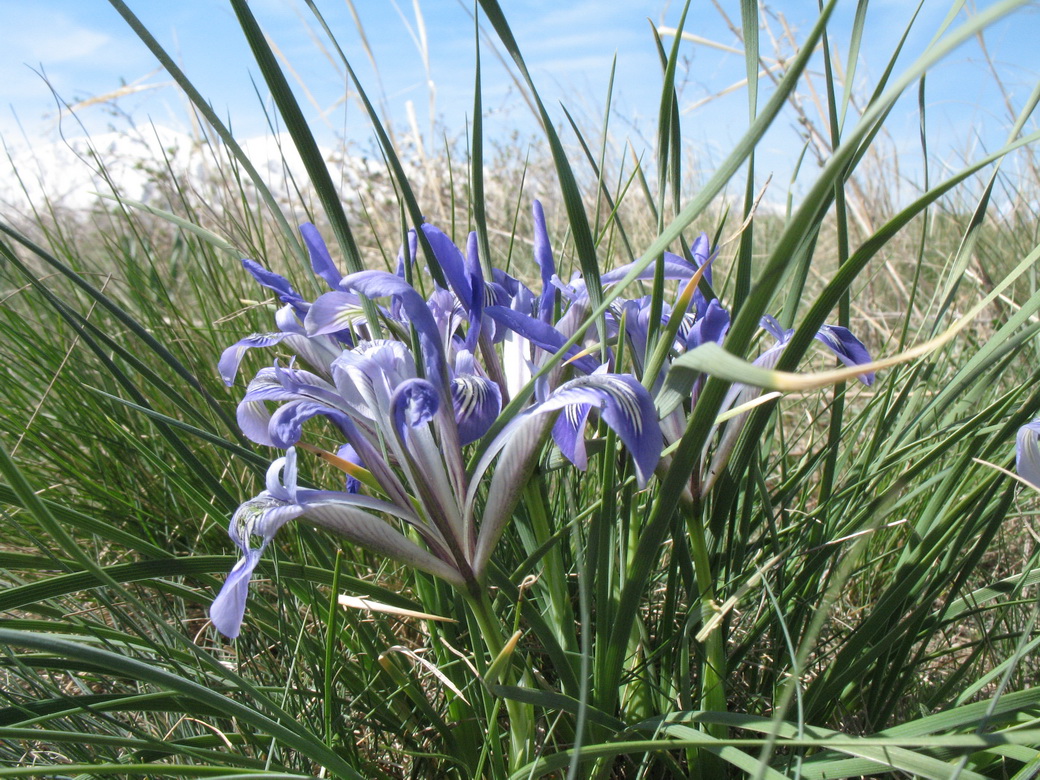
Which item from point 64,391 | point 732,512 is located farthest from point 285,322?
point 64,391

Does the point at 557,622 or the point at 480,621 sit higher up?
the point at 480,621

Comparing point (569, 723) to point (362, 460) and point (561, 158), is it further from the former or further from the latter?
point (561, 158)

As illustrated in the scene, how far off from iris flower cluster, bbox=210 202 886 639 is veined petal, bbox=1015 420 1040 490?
17 centimetres

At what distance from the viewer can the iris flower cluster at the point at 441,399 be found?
26.0 inches

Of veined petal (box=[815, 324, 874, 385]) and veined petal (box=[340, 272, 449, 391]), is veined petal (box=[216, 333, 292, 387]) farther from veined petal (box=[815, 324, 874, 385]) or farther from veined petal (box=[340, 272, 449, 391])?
veined petal (box=[815, 324, 874, 385])

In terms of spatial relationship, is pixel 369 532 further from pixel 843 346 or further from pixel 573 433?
pixel 843 346

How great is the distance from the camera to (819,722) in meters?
0.91

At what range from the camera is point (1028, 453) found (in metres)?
0.79

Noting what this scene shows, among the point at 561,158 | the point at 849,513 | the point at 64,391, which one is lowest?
the point at 849,513

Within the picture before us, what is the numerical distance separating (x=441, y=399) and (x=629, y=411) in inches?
7.5

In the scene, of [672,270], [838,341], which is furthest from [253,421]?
[838,341]

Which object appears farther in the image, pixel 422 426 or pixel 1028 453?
pixel 1028 453

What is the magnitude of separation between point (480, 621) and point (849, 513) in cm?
58

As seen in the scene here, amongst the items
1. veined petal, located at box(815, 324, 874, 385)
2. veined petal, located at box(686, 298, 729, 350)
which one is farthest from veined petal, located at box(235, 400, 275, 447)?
veined petal, located at box(815, 324, 874, 385)
